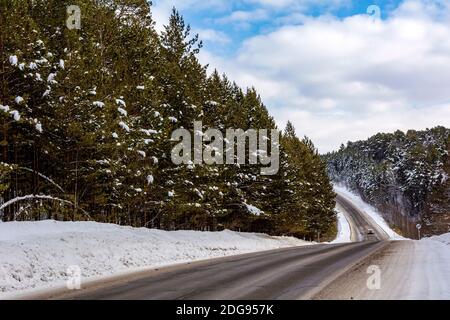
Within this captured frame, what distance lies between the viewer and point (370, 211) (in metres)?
137

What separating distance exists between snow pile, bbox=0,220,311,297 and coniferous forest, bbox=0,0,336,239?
217cm

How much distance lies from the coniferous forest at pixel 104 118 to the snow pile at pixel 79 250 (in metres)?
2.17

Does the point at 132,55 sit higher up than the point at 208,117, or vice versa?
the point at 132,55

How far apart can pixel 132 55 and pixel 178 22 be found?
7492mm

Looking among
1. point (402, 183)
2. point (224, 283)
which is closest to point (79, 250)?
point (224, 283)

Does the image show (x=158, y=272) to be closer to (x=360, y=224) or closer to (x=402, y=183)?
(x=360, y=224)

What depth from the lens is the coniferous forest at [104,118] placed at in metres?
17.3

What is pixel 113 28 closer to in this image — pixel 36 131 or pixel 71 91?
pixel 71 91

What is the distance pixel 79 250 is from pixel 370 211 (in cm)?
13348

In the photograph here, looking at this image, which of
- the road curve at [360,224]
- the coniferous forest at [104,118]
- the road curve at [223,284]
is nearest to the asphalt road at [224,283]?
the road curve at [223,284]

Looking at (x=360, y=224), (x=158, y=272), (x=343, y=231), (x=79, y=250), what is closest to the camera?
(x=158, y=272)
